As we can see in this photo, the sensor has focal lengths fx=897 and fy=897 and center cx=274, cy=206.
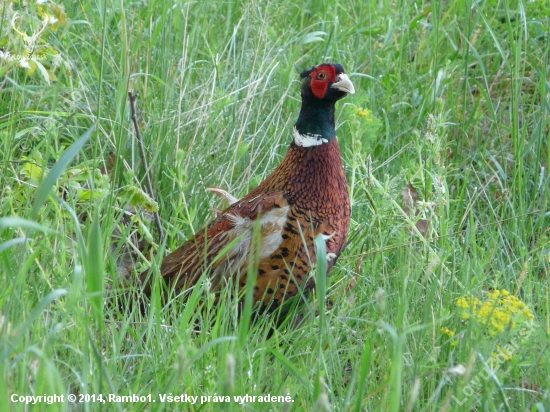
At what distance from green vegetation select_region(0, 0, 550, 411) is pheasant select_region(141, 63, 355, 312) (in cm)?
13

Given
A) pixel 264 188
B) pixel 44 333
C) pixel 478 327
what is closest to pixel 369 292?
pixel 264 188

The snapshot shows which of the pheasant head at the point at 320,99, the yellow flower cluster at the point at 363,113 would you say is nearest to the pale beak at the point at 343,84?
the pheasant head at the point at 320,99

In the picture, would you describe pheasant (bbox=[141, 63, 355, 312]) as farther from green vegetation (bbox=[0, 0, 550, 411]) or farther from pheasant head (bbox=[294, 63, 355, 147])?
green vegetation (bbox=[0, 0, 550, 411])

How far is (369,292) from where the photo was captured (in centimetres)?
323

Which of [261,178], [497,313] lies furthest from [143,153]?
[497,313]

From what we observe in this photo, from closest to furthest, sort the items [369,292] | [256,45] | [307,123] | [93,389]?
[93,389] → [369,292] → [307,123] → [256,45]

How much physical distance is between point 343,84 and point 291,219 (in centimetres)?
55

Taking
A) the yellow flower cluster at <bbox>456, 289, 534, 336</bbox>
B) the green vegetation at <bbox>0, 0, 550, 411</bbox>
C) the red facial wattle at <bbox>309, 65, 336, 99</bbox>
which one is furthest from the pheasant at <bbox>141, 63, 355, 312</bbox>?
the yellow flower cluster at <bbox>456, 289, 534, 336</bbox>

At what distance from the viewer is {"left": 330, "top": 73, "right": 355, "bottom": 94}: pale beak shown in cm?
337

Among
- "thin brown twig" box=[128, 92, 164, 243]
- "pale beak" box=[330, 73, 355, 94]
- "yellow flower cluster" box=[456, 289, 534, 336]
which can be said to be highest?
"pale beak" box=[330, 73, 355, 94]

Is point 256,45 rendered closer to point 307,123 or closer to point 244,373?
point 307,123

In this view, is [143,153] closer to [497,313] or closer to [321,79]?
[321,79]

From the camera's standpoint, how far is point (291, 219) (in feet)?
10.7

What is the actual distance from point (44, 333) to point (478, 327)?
1147mm
